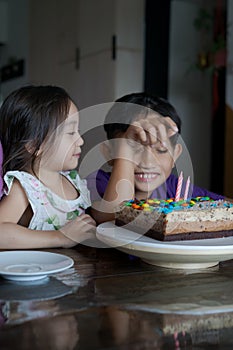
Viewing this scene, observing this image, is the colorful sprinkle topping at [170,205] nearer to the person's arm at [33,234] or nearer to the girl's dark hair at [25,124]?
the person's arm at [33,234]

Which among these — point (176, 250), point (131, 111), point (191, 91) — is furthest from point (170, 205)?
point (191, 91)

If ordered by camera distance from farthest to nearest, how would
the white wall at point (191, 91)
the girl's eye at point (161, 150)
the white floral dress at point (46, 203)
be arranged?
the white wall at point (191, 91) < the girl's eye at point (161, 150) < the white floral dress at point (46, 203)

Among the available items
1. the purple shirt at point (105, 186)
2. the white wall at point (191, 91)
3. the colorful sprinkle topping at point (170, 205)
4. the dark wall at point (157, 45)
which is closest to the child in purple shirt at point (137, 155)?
the purple shirt at point (105, 186)

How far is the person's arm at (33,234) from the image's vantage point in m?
0.94

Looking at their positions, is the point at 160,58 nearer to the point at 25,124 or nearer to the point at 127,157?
the point at 127,157

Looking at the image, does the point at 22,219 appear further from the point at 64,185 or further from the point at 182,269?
the point at 182,269

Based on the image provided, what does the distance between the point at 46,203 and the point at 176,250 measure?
547mm

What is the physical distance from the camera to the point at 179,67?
362 centimetres

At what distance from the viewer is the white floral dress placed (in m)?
1.12

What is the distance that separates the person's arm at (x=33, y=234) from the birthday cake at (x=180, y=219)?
13 centimetres

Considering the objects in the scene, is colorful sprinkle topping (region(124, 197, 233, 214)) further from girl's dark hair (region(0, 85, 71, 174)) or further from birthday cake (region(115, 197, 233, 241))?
girl's dark hair (region(0, 85, 71, 174))

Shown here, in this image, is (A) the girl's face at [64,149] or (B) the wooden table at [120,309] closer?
(B) the wooden table at [120,309]

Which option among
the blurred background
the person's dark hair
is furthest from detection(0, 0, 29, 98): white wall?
the person's dark hair

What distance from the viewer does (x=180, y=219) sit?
828mm
